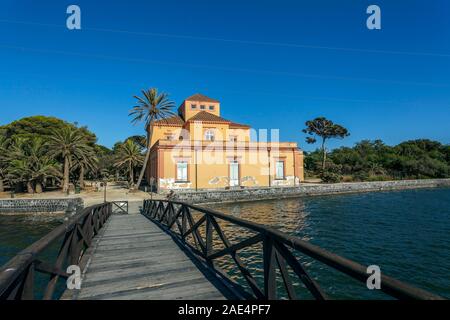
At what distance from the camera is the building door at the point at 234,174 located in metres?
28.7

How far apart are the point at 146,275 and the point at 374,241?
375 inches

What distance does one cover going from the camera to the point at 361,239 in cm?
1049

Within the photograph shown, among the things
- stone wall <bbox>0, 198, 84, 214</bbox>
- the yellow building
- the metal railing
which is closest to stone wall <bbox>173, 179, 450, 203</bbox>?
the yellow building

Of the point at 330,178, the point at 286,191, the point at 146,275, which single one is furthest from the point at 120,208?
the point at 330,178

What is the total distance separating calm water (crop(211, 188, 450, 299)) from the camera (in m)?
6.58

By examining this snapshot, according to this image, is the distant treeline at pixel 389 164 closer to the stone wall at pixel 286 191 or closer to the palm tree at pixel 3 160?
the stone wall at pixel 286 191

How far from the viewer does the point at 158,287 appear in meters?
3.55

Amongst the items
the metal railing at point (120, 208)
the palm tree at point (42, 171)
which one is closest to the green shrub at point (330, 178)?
the metal railing at point (120, 208)

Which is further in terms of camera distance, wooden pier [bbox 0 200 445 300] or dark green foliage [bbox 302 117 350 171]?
dark green foliage [bbox 302 117 350 171]

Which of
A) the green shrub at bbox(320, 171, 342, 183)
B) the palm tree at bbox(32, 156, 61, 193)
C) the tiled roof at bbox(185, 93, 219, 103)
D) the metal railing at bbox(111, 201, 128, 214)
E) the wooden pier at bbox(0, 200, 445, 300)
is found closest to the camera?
the wooden pier at bbox(0, 200, 445, 300)

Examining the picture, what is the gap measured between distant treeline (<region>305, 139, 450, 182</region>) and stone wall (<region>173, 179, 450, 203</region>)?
4088 millimetres

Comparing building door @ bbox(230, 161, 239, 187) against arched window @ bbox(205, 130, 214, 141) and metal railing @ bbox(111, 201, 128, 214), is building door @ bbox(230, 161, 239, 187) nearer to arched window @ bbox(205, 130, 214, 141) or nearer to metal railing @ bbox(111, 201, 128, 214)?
arched window @ bbox(205, 130, 214, 141)

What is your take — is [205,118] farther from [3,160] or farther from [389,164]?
[389,164]
